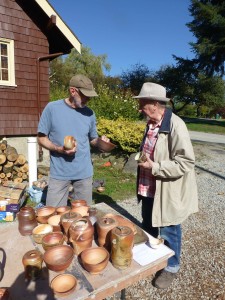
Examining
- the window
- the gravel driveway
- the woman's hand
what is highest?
the window

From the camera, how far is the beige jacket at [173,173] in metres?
2.09

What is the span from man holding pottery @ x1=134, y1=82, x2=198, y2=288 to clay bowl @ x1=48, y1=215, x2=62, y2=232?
802 mm

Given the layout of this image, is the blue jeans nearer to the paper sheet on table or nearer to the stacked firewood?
the paper sheet on table

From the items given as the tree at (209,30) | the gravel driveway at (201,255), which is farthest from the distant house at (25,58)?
the tree at (209,30)

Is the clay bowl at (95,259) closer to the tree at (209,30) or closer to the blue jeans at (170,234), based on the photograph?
the blue jeans at (170,234)

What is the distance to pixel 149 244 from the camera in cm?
174

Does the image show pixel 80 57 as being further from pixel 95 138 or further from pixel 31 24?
pixel 95 138

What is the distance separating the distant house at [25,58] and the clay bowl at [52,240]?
5.76 meters

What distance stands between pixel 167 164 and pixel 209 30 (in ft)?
81.7

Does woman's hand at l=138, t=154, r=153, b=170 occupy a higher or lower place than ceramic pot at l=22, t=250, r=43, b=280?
higher

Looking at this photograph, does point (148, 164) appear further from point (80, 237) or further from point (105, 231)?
point (80, 237)

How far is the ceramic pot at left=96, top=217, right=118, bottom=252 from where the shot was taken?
1.61 meters

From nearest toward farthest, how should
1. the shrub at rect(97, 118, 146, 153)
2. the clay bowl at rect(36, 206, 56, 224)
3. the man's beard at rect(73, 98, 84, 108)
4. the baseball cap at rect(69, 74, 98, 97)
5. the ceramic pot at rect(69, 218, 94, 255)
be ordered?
the ceramic pot at rect(69, 218, 94, 255)
the clay bowl at rect(36, 206, 56, 224)
the baseball cap at rect(69, 74, 98, 97)
the man's beard at rect(73, 98, 84, 108)
the shrub at rect(97, 118, 146, 153)

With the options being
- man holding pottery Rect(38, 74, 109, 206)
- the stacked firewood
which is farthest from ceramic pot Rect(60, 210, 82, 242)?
the stacked firewood
